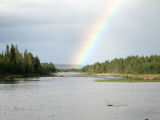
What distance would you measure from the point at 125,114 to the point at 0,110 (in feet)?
58.8

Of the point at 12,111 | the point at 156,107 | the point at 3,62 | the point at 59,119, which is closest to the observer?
the point at 59,119

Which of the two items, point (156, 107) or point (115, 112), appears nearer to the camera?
point (115, 112)

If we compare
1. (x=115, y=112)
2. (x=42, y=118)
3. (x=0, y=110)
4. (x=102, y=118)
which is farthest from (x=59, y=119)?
(x=0, y=110)

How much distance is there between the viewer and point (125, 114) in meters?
40.7

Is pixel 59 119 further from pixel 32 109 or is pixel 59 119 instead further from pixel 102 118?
pixel 32 109

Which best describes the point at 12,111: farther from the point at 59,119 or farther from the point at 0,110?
the point at 59,119

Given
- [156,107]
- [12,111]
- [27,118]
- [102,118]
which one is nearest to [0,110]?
[12,111]

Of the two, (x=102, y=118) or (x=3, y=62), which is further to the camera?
(x=3, y=62)

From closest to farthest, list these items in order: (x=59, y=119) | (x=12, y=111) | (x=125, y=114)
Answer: (x=59, y=119), (x=125, y=114), (x=12, y=111)

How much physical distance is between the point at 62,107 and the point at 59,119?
35.6 ft

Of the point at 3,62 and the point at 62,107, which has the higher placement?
the point at 3,62

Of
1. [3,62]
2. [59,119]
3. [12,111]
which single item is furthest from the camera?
[3,62]

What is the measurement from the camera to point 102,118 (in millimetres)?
38125

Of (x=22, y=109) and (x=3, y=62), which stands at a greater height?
(x=3, y=62)
